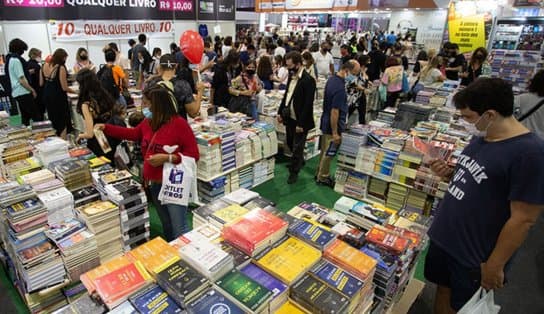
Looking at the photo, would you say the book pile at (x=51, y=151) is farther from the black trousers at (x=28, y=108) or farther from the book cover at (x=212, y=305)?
the black trousers at (x=28, y=108)

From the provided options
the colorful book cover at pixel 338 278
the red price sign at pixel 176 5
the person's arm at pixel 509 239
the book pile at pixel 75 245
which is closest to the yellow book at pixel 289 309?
the colorful book cover at pixel 338 278

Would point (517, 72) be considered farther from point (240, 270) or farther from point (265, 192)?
point (240, 270)

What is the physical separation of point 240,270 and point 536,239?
396cm

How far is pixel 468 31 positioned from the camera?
9.61 meters

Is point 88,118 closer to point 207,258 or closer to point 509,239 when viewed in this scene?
point 207,258

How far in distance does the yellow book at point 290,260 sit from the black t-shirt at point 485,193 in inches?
33.2

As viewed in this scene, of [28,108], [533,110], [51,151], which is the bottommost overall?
Answer: [28,108]

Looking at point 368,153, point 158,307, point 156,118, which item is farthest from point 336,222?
point 368,153

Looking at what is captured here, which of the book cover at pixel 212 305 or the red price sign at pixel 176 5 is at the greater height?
the red price sign at pixel 176 5

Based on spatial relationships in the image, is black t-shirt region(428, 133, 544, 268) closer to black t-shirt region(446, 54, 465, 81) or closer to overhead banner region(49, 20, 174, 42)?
black t-shirt region(446, 54, 465, 81)

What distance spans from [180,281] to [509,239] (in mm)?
1631

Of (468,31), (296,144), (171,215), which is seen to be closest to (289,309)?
(171,215)

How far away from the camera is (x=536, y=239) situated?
391 cm

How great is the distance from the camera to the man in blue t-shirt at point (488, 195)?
63.6 inches
